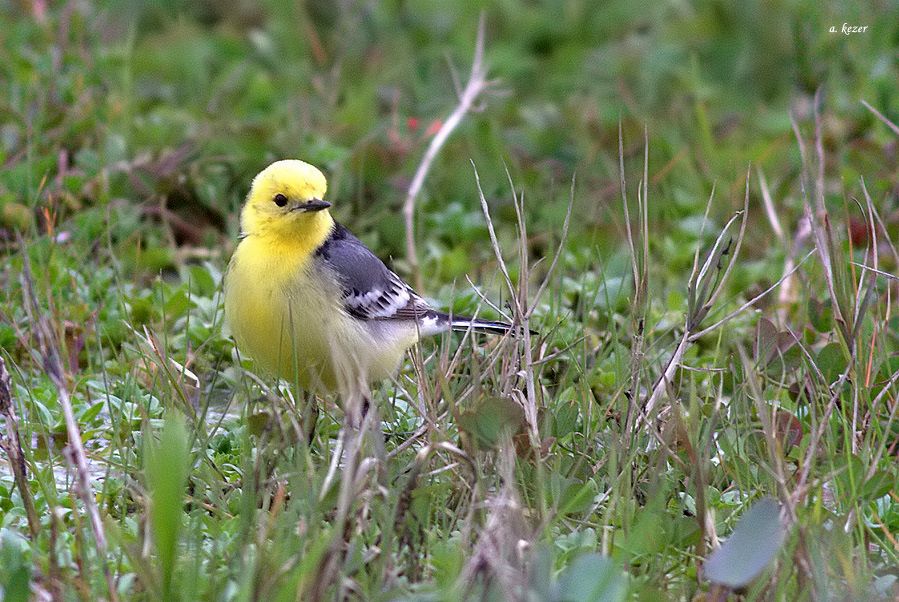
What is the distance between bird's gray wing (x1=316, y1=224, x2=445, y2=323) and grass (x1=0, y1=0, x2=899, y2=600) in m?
0.18

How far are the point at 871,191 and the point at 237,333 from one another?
288 cm

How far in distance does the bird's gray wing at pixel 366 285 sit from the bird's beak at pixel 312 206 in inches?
5.4

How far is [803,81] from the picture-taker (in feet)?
21.6

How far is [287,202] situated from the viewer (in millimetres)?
4070

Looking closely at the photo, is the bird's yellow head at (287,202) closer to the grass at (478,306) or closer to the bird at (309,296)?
the bird at (309,296)

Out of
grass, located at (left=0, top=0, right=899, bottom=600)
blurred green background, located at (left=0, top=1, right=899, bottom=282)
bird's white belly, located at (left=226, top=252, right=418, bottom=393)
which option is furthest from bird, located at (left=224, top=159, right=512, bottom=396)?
blurred green background, located at (left=0, top=1, right=899, bottom=282)

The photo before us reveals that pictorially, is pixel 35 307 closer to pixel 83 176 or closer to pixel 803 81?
pixel 83 176

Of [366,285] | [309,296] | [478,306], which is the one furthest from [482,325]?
[309,296]

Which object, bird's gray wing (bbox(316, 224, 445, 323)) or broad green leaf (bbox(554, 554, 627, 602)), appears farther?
bird's gray wing (bbox(316, 224, 445, 323))

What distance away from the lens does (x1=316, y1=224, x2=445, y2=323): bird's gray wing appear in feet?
13.6

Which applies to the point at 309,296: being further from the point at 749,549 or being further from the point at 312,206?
the point at 749,549

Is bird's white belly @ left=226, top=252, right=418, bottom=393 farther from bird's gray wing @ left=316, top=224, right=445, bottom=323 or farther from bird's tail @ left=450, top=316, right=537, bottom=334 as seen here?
bird's tail @ left=450, top=316, right=537, bottom=334

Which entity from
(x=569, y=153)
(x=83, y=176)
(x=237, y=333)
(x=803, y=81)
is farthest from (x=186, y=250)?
(x=803, y=81)

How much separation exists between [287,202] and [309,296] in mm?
326
